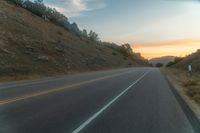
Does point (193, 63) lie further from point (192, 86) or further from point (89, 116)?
point (89, 116)

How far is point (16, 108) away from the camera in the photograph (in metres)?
13.4

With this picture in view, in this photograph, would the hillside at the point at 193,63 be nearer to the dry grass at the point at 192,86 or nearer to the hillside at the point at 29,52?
the hillside at the point at 29,52

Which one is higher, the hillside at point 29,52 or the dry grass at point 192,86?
the hillside at point 29,52

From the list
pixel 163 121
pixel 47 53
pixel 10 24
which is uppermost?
pixel 10 24

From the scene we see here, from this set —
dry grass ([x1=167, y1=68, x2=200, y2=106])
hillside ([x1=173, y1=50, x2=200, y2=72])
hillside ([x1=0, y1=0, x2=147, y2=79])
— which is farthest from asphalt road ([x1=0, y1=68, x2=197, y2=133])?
hillside ([x1=173, y1=50, x2=200, y2=72])

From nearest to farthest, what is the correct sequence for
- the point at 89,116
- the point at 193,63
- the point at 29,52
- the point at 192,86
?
the point at 89,116, the point at 192,86, the point at 29,52, the point at 193,63

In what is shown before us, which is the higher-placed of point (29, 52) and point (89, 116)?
point (29, 52)

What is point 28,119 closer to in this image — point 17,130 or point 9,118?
point 9,118

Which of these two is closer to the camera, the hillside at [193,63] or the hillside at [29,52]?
the hillside at [29,52]

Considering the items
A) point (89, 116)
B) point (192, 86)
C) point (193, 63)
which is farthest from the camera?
point (193, 63)

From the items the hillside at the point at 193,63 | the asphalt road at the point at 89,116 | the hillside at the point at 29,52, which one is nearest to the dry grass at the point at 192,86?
the asphalt road at the point at 89,116

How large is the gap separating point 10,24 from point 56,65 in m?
8.85

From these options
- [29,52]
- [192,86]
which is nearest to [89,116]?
[192,86]

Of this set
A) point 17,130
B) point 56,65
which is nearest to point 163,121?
point 17,130
